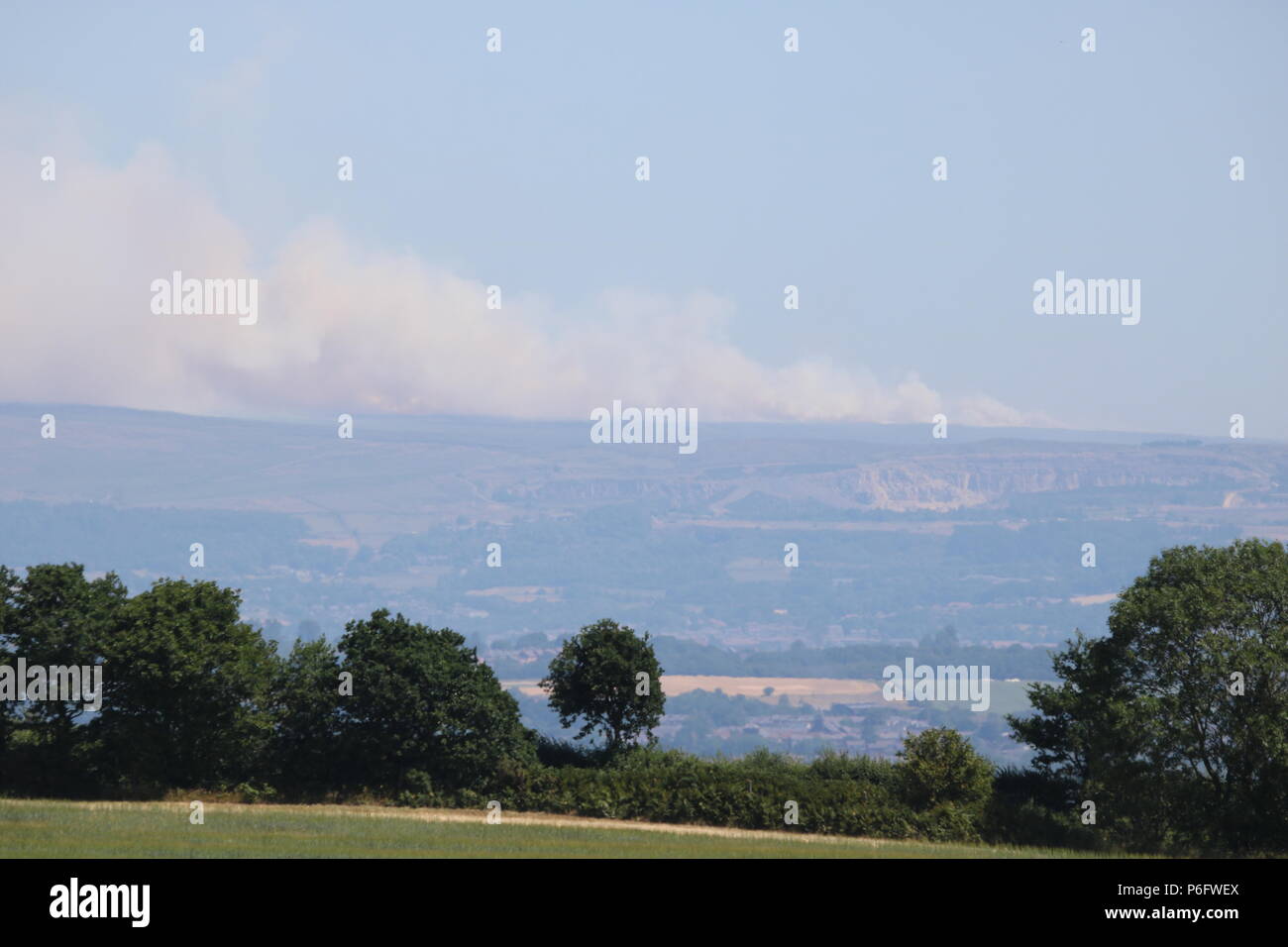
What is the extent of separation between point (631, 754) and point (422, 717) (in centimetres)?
980

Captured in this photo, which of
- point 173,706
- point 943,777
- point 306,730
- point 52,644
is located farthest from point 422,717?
point 943,777

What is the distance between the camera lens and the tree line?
48719mm

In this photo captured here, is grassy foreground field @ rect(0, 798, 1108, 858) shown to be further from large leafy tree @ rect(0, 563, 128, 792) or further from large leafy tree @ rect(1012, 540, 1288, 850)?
large leafy tree @ rect(1012, 540, 1288, 850)

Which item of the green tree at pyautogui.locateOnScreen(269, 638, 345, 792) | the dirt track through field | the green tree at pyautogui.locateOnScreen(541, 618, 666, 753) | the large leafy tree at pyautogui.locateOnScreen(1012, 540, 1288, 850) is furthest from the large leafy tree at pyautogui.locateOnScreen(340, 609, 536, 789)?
the large leafy tree at pyautogui.locateOnScreen(1012, 540, 1288, 850)

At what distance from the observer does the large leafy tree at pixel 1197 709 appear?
47.9m

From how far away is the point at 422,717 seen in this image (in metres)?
56.1

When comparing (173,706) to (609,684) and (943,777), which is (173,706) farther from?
(943,777)

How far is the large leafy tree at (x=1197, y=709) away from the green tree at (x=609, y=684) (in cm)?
1982

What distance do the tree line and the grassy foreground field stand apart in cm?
255
